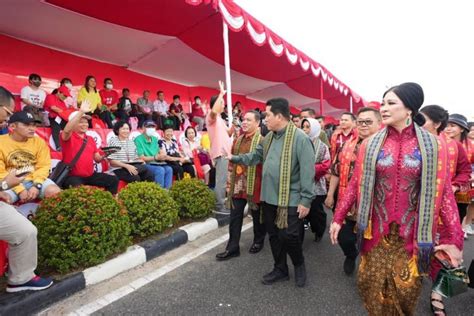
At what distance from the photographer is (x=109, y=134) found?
5.80 meters

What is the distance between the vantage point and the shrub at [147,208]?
136 inches

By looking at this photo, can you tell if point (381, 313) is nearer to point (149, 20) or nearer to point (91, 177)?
point (91, 177)

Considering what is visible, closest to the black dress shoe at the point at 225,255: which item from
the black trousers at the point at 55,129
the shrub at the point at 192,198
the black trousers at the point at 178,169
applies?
the shrub at the point at 192,198

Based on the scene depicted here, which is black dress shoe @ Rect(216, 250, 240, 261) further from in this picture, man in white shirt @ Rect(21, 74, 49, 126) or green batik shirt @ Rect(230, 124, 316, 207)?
man in white shirt @ Rect(21, 74, 49, 126)

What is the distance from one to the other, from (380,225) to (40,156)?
11.2ft

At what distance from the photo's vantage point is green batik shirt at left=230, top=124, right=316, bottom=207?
260cm

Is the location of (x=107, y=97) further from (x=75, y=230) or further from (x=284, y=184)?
(x=284, y=184)

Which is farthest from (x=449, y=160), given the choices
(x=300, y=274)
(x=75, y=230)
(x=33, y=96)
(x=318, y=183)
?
(x=33, y=96)

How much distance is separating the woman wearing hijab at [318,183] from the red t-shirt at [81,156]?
3.14 m

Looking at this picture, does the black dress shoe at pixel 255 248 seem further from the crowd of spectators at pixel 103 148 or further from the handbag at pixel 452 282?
the handbag at pixel 452 282

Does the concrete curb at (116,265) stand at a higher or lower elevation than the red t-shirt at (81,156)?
lower

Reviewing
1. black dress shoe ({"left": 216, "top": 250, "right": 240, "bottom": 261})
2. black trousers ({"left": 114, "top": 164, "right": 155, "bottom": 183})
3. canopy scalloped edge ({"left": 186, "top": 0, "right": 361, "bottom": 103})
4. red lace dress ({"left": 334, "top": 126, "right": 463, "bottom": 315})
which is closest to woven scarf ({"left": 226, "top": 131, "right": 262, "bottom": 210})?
black dress shoe ({"left": 216, "top": 250, "right": 240, "bottom": 261})

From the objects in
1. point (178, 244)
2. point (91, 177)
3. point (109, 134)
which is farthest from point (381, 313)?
point (109, 134)

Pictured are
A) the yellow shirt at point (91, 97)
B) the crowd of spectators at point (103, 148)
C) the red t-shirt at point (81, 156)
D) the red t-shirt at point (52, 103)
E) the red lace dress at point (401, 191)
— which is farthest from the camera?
the yellow shirt at point (91, 97)
